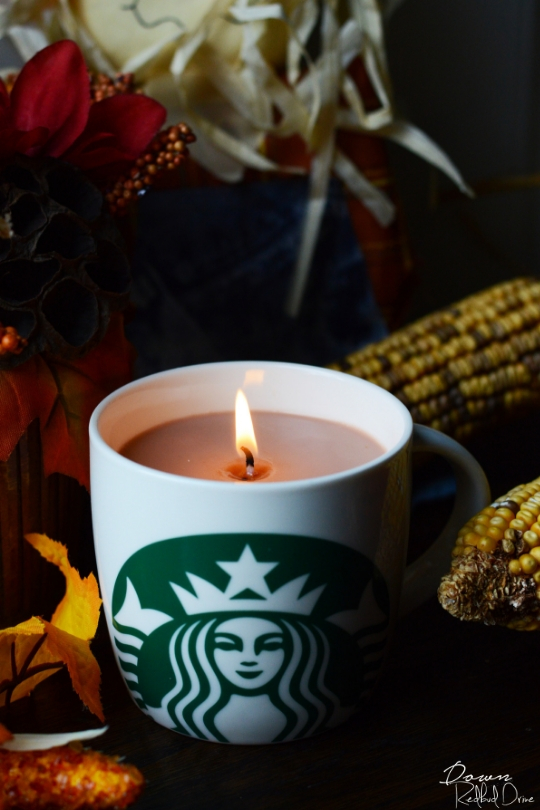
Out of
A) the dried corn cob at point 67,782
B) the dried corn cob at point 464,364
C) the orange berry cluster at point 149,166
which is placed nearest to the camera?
the dried corn cob at point 67,782

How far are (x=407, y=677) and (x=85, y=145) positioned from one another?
0.29 metres

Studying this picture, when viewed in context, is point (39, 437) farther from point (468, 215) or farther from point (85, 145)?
point (468, 215)

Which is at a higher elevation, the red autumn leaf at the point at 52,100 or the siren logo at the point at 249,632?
the red autumn leaf at the point at 52,100

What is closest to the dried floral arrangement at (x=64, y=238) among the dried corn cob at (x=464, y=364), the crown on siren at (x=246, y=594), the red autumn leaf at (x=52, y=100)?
the red autumn leaf at (x=52, y=100)

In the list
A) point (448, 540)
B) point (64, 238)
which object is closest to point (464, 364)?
point (448, 540)

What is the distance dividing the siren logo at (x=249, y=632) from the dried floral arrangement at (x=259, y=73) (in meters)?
0.41

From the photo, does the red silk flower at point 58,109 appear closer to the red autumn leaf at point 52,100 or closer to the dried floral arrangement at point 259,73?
the red autumn leaf at point 52,100

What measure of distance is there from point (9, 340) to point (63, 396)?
43 mm

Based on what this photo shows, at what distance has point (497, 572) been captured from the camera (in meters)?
0.35

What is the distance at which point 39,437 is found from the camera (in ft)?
1.24

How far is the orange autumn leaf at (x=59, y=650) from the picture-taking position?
0.36 meters

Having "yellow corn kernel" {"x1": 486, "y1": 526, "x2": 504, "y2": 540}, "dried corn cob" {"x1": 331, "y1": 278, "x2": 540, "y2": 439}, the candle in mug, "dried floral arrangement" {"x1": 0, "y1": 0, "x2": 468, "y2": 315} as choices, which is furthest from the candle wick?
"dried floral arrangement" {"x1": 0, "y1": 0, "x2": 468, "y2": 315}

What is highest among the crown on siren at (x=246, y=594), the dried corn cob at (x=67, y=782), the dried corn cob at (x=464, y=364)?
the crown on siren at (x=246, y=594)

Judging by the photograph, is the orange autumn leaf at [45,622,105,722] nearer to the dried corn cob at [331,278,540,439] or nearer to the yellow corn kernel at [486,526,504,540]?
the yellow corn kernel at [486,526,504,540]
